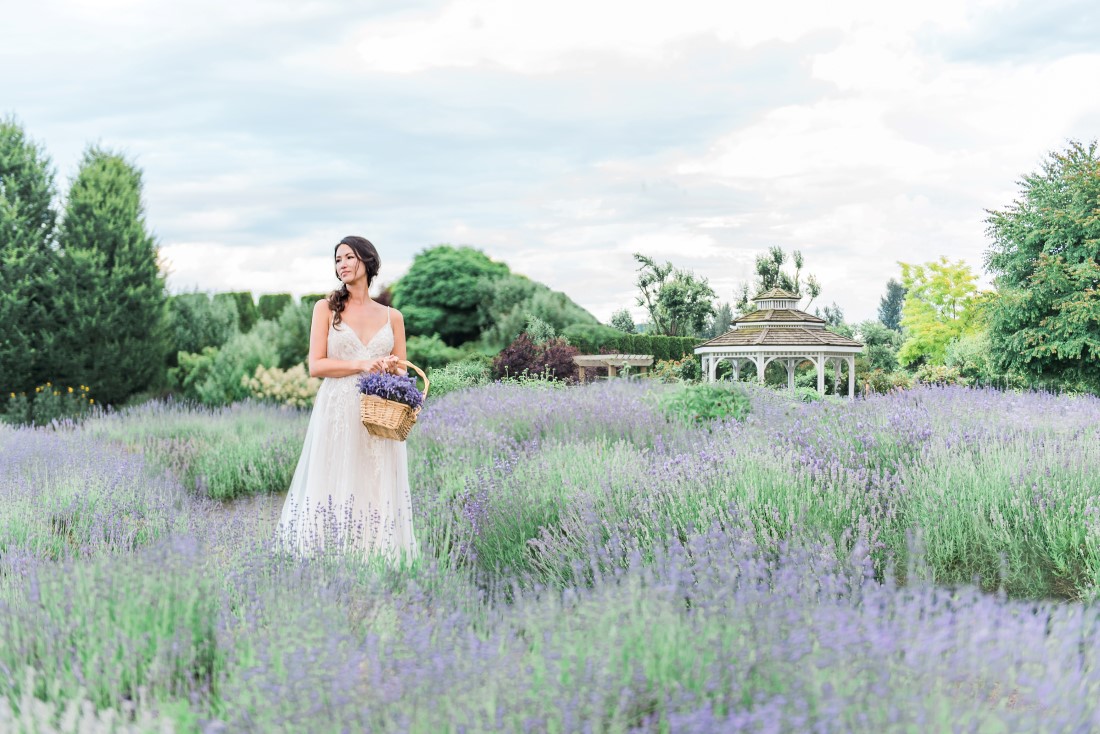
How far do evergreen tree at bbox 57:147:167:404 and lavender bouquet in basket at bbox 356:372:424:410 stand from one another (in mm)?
10333

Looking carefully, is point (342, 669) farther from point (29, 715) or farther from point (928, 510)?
point (928, 510)

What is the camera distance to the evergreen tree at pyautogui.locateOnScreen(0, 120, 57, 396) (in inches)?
492

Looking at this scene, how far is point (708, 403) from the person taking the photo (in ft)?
26.3

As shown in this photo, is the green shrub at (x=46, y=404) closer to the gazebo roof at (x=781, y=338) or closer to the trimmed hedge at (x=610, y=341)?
the trimmed hedge at (x=610, y=341)

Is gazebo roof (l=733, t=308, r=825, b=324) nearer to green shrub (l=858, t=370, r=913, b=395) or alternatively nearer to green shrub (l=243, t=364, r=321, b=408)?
green shrub (l=858, t=370, r=913, b=395)

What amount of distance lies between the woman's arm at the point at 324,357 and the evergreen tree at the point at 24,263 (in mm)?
9934


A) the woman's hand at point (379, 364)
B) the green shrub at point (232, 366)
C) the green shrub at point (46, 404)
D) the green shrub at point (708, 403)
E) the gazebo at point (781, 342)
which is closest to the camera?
the woman's hand at point (379, 364)

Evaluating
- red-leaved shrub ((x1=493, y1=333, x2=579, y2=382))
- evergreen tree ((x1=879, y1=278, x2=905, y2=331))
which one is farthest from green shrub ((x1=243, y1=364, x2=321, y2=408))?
evergreen tree ((x1=879, y1=278, x2=905, y2=331))

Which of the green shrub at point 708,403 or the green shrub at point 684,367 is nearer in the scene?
the green shrub at point 708,403

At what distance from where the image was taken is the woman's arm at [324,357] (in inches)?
182

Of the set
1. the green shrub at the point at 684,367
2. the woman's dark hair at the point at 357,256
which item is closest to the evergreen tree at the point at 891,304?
the green shrub at the point at 684,367

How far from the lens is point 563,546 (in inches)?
162

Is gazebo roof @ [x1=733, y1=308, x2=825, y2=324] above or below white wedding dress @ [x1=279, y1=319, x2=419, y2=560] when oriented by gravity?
above

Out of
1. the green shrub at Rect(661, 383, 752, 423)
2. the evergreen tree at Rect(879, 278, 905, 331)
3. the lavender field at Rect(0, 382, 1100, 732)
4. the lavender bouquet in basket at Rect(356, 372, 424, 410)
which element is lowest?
the lavender field at Rect(0, 382, 1100, 732)
